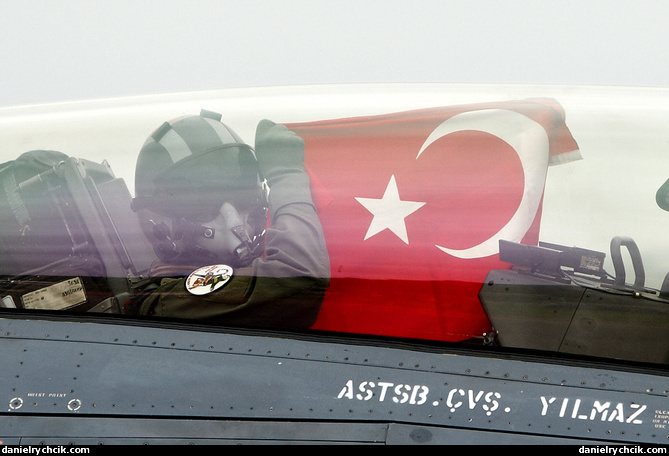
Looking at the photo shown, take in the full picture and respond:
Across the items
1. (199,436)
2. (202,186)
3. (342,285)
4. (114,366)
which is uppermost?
(202,186)

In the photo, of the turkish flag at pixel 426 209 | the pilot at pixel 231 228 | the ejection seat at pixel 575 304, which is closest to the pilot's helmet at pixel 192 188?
the pilot at pixel 231 228

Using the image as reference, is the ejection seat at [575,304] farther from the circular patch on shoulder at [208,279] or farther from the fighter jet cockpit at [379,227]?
the circular patch on shoulder at [208,279]

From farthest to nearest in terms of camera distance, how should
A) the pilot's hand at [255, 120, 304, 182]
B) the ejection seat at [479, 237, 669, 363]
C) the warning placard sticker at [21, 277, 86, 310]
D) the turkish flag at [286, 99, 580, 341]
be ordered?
1. the pilot's hand at [255, 120, 304, 182]
2. the warning placard sticker at [21, 277, 86, 310]
3. the turkish flag at [286, 99, 580, 341]
4. the ejection seat at [479, 237, 669, 363]

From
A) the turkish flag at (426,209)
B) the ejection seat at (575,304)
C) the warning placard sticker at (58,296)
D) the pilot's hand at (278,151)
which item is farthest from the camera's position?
the pilot's hand at (278,151)

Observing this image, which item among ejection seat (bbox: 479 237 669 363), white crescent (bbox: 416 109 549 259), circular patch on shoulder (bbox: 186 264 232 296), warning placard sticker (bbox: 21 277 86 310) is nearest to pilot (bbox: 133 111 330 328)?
circular patch on shoulder (bbox: 186 264 232 296)

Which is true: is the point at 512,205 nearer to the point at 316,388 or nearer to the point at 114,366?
the point at 316,388

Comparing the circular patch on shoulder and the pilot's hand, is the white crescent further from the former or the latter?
the circular patch on shoulder

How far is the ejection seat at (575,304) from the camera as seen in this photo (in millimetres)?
1839

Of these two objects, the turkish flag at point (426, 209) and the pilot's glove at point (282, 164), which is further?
the pilot's glove at point (282, 164)

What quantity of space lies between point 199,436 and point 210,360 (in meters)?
0.20

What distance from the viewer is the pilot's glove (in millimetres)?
2104

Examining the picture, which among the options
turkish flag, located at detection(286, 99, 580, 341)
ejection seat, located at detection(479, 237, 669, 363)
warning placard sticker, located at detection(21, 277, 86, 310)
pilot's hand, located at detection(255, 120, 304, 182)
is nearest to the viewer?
ejection seat, located at detection(479, 237, 669, 363)

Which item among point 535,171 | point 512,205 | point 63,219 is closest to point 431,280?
point 512,205

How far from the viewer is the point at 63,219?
7.02ft
